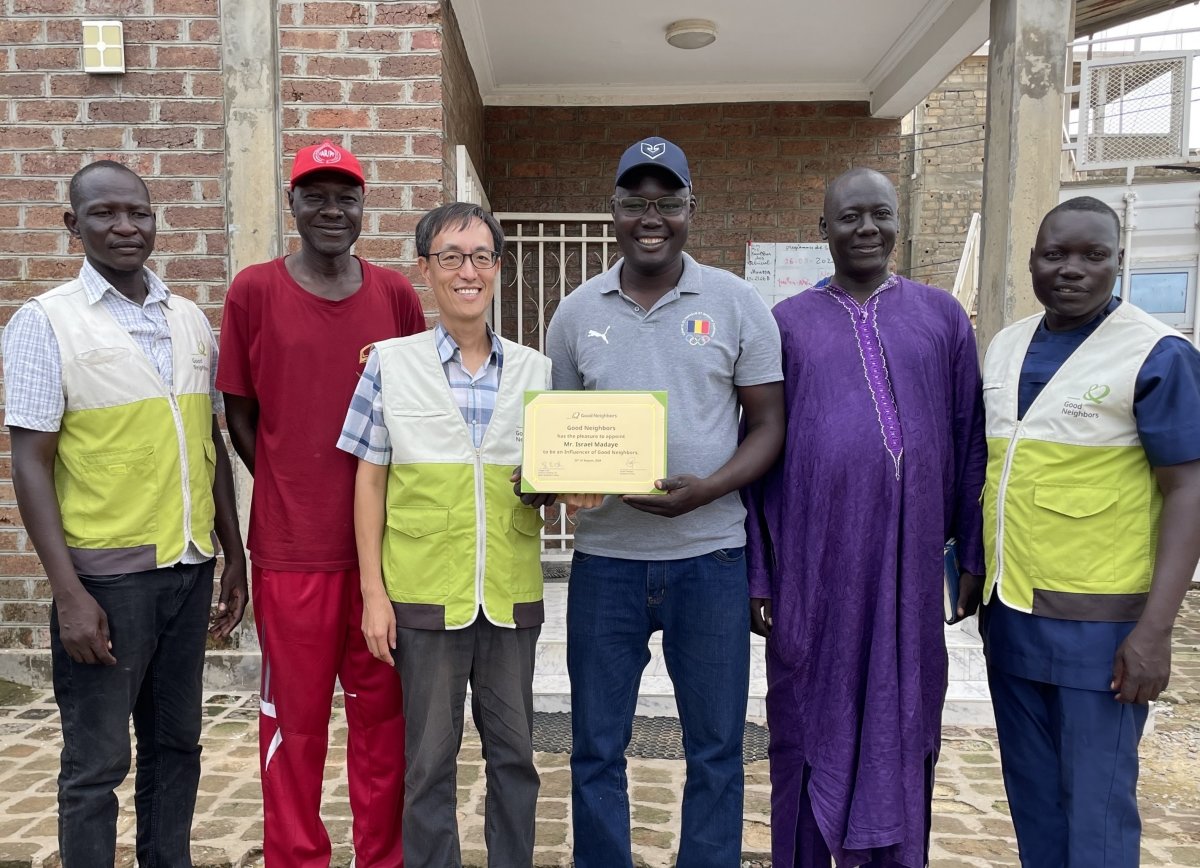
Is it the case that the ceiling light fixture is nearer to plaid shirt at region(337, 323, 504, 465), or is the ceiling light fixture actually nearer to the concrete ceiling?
the concrete ceiling

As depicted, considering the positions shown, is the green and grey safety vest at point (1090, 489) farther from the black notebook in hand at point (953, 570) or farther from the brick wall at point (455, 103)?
the brick wall at point (455, 103)

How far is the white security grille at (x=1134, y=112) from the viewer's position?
6.40m

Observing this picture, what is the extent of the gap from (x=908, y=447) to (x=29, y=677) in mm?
4554

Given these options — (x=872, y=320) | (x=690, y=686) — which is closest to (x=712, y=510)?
(x=690, y=686)

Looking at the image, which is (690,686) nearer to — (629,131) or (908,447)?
(908,447)

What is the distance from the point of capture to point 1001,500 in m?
2.40

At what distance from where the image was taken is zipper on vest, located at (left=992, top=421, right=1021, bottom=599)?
93.4 inches

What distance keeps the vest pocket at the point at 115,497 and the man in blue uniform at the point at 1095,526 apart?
2.35 metres

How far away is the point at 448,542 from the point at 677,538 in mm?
617

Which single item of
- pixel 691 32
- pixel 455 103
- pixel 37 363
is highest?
pixel 691 32

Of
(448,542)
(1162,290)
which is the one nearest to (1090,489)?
(448,542)

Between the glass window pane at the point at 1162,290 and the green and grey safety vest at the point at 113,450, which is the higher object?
the glass window pane at the point at 1162,290

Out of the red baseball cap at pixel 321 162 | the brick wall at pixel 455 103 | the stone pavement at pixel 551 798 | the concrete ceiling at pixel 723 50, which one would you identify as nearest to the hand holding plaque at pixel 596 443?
the red baseball cap at pixel 321 162

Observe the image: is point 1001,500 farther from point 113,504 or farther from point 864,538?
point 113,504
